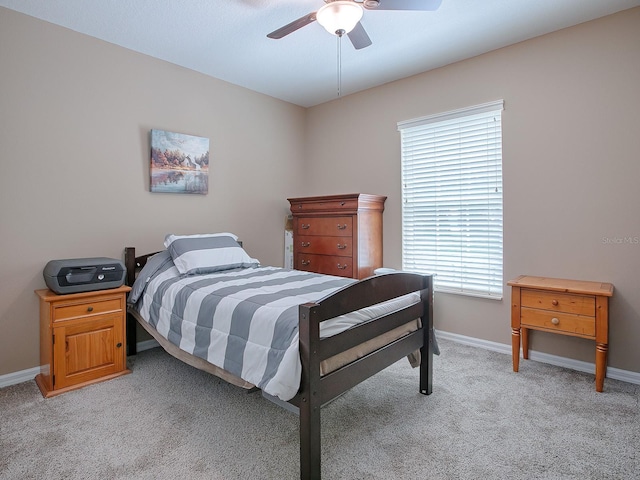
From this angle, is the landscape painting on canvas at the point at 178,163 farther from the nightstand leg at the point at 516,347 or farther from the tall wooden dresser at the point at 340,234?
the nightstand leg at the point at 516,347

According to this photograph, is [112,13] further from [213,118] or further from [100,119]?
[213,118]

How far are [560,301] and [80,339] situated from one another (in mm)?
3467

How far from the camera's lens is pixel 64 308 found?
2482 mm

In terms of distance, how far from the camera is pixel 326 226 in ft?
12.8

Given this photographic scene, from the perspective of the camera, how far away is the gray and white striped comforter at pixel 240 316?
1679 millimetres

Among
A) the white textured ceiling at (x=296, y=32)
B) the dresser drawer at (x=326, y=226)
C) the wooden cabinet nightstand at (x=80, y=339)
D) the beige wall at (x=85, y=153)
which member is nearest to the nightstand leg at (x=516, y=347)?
the dresser drawer at (x=326, y=226)

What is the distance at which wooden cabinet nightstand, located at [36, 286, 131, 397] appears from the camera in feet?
8.04

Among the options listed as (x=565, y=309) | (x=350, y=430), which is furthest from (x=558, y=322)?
(x=350, y=430)

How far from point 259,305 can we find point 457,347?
7.41 ft

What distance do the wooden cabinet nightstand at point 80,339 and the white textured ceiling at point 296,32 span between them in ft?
6.78

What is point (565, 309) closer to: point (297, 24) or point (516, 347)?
point (516, 347)

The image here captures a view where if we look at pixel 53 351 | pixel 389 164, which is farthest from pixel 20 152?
pixel 389 164

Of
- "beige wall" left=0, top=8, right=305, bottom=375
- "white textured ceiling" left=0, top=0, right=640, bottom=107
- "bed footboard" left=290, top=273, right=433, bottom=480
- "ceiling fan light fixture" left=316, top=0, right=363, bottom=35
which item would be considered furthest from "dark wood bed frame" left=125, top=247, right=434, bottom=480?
"beige wall" left=0, top=8, right=305, bottom=375

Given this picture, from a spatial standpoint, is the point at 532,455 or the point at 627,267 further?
the point at 627,267
